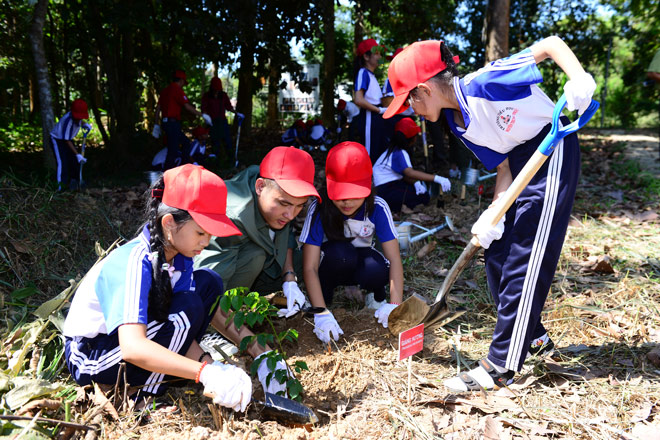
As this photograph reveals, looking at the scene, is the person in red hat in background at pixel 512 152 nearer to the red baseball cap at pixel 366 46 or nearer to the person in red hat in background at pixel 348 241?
the person in red hat in background at pixel 348 241

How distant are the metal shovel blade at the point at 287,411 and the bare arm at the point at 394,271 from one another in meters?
1.01

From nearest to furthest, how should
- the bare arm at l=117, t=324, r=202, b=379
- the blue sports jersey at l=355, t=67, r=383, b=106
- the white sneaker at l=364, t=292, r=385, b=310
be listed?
the bare arm at l=117, t=324, r=202, b=379, the white sneaker at l=364, t=292, r=385, b=310, the blue sports jersey at l=355, t=67, r=383, b=106

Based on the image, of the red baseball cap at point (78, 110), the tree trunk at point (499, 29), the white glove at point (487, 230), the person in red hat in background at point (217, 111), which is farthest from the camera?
the person in red hat in background at point (217, 111)

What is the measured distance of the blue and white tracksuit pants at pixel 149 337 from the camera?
1.91 metres

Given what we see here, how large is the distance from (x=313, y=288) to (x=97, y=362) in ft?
3.92

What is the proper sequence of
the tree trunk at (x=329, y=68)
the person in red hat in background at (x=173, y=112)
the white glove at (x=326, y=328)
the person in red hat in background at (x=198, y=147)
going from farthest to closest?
the tree trunk at (x=329, y=68) → the person in red hat in background at (x=198, y=147) → the person in red hat in background at (x=173, y=112) → the white glove at (x=326, y=328)

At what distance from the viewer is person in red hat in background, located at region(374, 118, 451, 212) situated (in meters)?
4.85

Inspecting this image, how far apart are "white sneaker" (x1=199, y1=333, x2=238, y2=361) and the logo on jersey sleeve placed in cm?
167

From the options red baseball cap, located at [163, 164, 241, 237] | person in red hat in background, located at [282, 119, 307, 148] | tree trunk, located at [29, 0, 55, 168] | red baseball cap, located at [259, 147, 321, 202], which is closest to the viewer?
red baseball cap, located at [163, 164, 241, 237]

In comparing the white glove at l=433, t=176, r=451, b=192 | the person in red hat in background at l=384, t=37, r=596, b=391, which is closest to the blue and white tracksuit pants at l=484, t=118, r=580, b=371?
the person in red hat in background at l=384, t=37, r=596, b=391

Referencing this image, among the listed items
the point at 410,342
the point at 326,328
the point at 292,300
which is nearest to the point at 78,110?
the point at 292,300

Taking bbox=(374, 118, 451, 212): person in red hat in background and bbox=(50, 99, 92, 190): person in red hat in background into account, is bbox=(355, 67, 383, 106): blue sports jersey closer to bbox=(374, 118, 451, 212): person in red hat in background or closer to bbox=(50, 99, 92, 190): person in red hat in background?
bbox=(374, 118, 451, 212): person in red hat in background

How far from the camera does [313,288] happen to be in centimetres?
275

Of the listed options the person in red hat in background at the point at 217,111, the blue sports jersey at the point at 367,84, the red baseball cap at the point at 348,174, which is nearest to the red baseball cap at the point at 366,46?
the blue sports jersey at the point at 367,84
